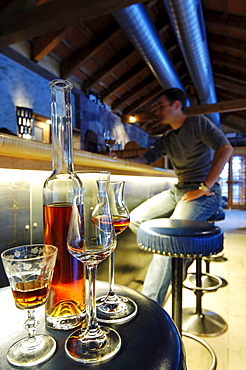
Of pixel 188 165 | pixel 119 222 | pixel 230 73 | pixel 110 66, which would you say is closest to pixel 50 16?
pixel 188 165

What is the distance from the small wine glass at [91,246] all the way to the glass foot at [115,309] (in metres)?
0.05

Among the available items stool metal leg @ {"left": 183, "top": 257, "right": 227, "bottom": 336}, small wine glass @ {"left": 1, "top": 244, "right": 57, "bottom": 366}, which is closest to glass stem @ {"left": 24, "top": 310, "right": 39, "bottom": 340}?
small wine glass @ {"left": 1, "top": 244, "right": 57, "bottom": 366}

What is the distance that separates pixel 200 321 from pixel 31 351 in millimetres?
1792

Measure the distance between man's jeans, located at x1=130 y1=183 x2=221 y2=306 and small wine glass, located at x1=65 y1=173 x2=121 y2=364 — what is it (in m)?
1.03

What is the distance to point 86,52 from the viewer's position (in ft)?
17.6

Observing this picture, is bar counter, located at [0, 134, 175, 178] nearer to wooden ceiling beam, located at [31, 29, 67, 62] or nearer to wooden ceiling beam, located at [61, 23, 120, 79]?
wooden ceiling beam, located at [31, 29, 67, 62]

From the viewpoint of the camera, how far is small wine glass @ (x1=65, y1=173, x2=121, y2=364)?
435mm

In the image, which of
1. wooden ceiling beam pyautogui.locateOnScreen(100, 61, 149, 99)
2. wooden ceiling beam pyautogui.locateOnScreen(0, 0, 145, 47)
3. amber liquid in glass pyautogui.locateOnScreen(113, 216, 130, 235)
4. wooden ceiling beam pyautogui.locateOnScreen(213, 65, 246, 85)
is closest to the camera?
amber liquid in glass pyautogui.locateOnScreen(113, 216, 130, 235)

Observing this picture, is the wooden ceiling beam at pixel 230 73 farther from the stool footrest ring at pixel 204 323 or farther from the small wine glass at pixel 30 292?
the small wine glass at pixel 30 292

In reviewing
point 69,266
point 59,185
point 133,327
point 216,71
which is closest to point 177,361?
point 133,327

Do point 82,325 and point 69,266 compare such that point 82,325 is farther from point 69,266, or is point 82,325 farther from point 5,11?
point 5,11

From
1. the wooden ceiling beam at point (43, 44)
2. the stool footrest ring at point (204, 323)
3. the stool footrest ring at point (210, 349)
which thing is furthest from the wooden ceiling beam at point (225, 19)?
the stool footrest ring at point (210, 349)

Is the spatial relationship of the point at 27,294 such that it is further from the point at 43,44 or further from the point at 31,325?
the point at 43,44

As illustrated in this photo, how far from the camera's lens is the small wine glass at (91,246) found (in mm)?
435
